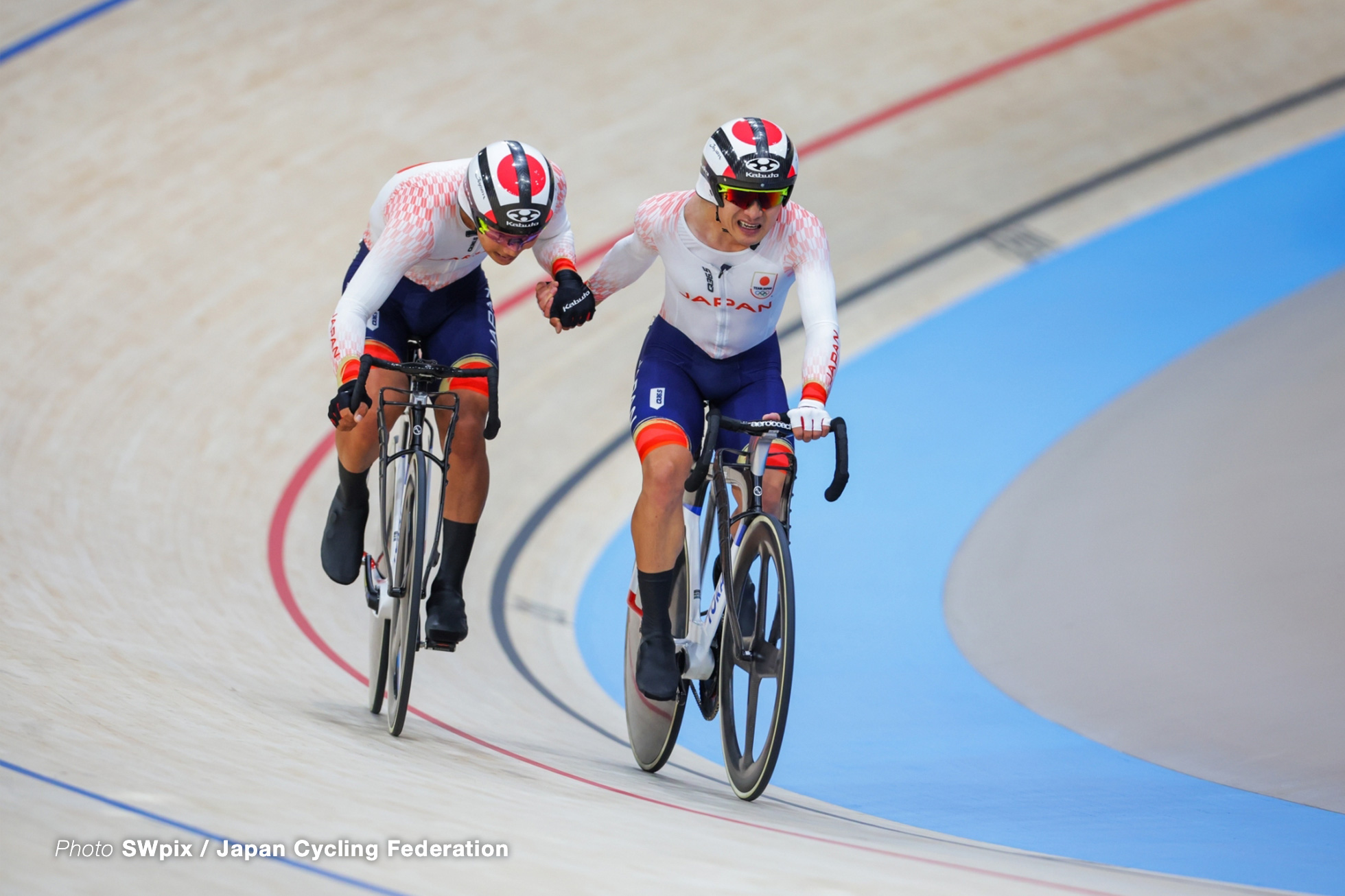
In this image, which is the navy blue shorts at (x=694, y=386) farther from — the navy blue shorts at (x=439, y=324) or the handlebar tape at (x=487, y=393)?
the navy blue shorts at (x=439, y=324)

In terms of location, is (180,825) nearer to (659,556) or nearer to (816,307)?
(659,556)

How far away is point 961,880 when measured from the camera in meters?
2.10

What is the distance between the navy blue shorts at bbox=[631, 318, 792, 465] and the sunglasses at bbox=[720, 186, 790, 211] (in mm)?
379

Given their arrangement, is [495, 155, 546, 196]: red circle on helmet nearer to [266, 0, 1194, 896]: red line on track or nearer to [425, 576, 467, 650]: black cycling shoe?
[425, 576, 467, 650]: black cycling shoe

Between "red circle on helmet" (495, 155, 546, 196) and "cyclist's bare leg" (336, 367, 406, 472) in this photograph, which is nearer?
"red circle on helmet" (495, 155, 546, 196)

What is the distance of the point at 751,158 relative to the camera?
2.66 m

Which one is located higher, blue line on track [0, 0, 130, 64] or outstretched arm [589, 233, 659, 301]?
blue line on track [0, 0, 130, 64]

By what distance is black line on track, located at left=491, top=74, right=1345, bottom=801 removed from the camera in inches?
153

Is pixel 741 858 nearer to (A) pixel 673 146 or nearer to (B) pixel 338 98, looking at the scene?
(A) pixel 673 146

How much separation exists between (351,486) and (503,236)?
85cm

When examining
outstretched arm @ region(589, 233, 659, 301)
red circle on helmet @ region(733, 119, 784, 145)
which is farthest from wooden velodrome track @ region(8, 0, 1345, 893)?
red circle on helmet @ region(733, 119, 784, 145)

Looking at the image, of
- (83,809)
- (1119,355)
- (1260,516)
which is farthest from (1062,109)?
(83,809)

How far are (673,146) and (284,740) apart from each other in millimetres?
4344

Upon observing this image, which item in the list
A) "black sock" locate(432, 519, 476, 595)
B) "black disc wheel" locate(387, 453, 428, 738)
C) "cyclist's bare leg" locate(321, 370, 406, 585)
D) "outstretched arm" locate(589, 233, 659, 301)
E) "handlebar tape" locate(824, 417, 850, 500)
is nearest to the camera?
"handlebar tape" locate(824, 417, 850, 500)
